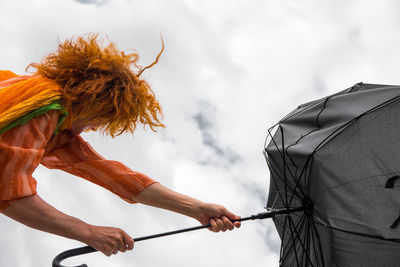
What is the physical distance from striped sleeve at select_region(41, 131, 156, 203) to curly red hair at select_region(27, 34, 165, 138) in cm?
44

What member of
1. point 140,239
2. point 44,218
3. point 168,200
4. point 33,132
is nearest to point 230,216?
point 168,200

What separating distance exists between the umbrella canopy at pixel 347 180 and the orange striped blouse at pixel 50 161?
1357 mm

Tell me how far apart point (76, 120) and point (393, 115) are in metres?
2.61

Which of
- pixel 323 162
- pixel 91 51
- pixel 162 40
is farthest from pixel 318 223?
pixel 91 51

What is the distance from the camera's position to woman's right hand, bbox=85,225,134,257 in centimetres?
243

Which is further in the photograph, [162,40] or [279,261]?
[279,261]

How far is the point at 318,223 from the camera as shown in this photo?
3.14 meters

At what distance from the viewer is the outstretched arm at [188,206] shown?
3088 mm

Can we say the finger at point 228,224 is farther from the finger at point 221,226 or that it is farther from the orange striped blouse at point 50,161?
the orange striped blouse at point 50,161

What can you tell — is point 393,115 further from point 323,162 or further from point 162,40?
point 162,40

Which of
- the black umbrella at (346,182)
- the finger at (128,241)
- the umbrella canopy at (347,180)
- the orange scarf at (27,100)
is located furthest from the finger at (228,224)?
the orange scarf at (27,100)

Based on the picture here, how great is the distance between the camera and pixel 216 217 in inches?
127

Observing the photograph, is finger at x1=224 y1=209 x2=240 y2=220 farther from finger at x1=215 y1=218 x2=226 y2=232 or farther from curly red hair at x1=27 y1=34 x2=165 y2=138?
curly red hair at x1=27 y1=34 x2=165 y2=138

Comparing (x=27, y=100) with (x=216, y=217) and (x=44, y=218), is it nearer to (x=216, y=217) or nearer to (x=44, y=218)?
(x=44, y=218)
